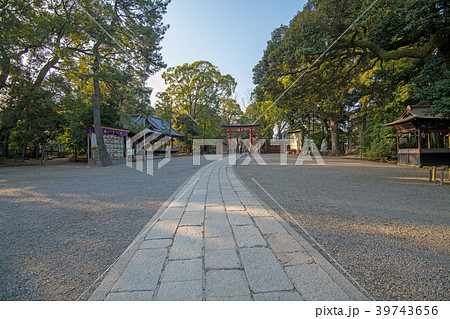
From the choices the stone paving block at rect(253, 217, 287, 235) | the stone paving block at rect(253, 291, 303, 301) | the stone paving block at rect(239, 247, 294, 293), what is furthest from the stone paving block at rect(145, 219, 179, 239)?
the stone paving block at rect(253, 291, 303, 301)

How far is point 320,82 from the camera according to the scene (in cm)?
823

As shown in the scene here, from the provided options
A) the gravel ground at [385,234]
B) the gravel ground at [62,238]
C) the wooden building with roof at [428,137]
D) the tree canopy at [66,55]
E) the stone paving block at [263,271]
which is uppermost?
the tree canopy at [66,55]

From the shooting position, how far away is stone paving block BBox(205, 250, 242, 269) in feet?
5.36

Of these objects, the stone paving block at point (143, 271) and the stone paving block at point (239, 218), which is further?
the stone paving block at point (239, 218)

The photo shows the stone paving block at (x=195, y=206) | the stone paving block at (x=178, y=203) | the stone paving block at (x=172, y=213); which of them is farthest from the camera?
the stone paving block at (x=178, y=203)

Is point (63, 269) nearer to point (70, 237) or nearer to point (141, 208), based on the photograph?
point (70, 237)

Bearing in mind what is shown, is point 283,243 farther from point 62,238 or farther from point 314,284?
point 62,238

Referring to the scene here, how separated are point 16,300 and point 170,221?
1.54m

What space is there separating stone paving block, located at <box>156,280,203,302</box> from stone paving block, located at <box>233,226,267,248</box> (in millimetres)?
688

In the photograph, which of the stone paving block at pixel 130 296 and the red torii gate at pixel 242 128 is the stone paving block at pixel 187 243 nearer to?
the stone paving block at pixel 130 296

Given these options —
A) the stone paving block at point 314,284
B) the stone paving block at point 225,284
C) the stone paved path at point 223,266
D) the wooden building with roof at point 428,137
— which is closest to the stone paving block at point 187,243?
the stone paved path at point 223,266

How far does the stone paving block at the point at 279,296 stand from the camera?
1273mm

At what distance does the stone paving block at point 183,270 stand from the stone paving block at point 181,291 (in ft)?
0.18

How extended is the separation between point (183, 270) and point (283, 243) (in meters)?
0.99
